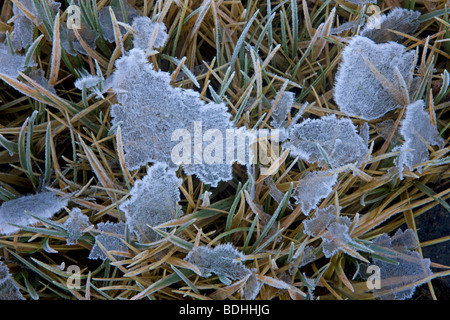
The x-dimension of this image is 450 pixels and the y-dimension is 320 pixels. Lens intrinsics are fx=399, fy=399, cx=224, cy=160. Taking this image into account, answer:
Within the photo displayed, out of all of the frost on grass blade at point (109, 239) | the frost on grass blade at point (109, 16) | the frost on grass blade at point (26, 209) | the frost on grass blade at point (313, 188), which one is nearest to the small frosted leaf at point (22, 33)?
the frost on grass blade at point (109, 16)

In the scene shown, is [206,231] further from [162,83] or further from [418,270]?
[418,270]

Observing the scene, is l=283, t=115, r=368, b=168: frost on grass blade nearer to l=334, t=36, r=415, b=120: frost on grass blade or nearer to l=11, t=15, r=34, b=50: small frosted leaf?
l=334, t=36, r=415, b=120: frost on grass blade

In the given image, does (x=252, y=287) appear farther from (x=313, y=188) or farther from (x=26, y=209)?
(x=26, y=209)

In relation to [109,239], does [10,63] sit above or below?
above

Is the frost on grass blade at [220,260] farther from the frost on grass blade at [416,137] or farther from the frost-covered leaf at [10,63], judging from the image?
the frost-covered leaf at [10,63]

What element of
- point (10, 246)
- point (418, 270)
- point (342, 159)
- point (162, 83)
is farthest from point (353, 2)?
point (10, 246)

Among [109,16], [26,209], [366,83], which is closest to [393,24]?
[366,83]
